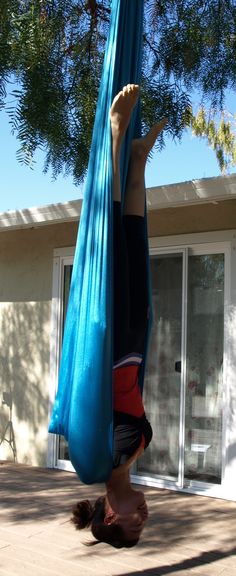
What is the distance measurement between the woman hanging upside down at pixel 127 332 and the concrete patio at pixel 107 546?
1.61 feet

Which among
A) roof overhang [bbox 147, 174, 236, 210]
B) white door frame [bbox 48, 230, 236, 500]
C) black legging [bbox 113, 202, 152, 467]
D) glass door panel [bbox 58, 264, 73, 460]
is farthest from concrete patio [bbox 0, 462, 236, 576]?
roof overhang [bbox 147, 174, 236, 210]

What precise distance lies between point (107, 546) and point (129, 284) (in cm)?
220

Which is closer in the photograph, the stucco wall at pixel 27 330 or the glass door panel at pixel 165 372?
the glass door panel at pixel 165 372

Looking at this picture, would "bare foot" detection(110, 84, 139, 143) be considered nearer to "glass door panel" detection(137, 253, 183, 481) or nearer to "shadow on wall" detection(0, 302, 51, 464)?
"glass door panel" detection(137, 253, 183, 481)

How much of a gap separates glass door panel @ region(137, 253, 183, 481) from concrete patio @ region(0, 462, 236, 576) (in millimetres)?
285

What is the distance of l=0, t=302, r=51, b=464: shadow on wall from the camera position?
6.35 meters

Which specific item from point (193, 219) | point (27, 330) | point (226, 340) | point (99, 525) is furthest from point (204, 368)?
point (99, 525)

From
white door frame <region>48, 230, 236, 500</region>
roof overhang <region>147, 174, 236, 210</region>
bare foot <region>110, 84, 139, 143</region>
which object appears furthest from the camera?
white door frame <region>48, 230, 236, 500</region>

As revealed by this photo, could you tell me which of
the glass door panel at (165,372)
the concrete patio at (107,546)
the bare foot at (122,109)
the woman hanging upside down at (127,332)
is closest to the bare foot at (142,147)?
the woman hanging upside down at (127,332)

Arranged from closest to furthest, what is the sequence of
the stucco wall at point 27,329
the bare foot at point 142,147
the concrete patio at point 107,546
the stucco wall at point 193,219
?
the bare foot at point 142,147 < the concrete patio at point 107,546 < the stucco wall at point 193,219 < the stucco wall at point 27,329

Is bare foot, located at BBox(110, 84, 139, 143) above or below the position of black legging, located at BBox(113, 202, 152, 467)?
above

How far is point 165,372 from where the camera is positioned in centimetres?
541

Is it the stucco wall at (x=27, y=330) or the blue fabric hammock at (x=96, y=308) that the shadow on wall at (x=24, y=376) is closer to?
the stucco wall at (x=27, y=330)

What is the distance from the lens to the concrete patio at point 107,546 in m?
3.36
